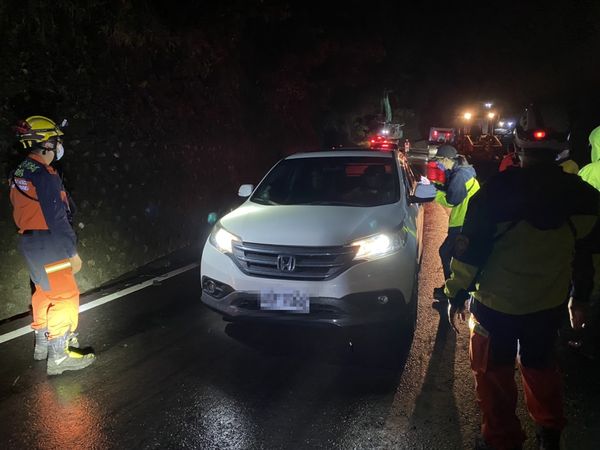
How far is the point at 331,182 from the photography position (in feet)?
18.5

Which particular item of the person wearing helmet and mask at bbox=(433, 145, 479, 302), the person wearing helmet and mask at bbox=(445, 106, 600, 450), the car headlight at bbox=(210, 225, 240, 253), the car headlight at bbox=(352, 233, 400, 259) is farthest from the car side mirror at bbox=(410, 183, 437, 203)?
the person wearing helmet and mask at bbox=(445, 106, 600, 450)

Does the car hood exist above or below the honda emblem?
above

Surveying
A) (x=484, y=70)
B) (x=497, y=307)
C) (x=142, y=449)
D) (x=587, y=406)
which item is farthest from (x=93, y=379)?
(x=484, y=70)

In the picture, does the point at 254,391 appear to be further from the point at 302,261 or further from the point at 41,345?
the point at 41,345

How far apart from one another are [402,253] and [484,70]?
47.8 m

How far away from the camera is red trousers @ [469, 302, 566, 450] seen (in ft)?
8.71

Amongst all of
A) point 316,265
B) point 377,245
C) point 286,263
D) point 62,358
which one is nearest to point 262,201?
point 286,263

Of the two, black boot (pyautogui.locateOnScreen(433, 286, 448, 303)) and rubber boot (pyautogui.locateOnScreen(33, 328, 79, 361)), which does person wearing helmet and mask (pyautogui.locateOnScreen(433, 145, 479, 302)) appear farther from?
rubber boot (pyautogui.locateOnScreen(33, 328, 79, 361))

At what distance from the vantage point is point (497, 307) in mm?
2674

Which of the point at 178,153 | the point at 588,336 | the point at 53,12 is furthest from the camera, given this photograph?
the point at 178,153

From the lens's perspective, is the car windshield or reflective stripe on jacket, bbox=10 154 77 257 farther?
the car windshield

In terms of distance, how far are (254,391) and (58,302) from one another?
1793 millimetres

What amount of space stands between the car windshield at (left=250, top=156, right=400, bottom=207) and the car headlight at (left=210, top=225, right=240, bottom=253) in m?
0.81

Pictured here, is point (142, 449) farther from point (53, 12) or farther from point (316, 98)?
point (316, 98)
